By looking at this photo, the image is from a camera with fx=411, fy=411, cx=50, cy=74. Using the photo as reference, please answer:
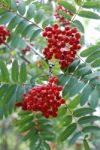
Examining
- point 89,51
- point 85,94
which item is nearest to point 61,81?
point 85,94

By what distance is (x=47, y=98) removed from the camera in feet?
9.34

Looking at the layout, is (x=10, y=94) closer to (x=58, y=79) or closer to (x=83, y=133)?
(x=58, y=79)

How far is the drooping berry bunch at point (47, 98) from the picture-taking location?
9.32ft

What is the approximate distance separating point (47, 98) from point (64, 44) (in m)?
0.44

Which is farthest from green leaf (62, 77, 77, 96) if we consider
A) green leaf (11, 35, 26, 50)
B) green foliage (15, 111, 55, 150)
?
green leaf (11, 35, 26, 50)

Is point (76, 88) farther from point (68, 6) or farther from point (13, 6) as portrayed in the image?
point (13, 6)

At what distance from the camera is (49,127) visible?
3562 mm

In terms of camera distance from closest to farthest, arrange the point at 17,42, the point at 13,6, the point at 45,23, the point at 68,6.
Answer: the point at 68,6, the point at 13,6, the point at 45,23, the point at 17,42

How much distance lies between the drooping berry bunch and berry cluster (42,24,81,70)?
0.19 meters

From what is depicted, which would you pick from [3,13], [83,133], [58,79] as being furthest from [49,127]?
[3,13]

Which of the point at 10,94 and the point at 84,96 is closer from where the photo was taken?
the point at 84,96

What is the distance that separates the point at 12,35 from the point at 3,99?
2.56 feet

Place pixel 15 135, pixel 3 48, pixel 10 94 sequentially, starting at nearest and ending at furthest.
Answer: pixel 10 94, pixel 3 48, pixel 15 135

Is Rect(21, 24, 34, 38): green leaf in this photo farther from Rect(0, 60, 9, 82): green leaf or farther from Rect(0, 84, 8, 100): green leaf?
Rect(0, 84, 8, 100): green leaf
